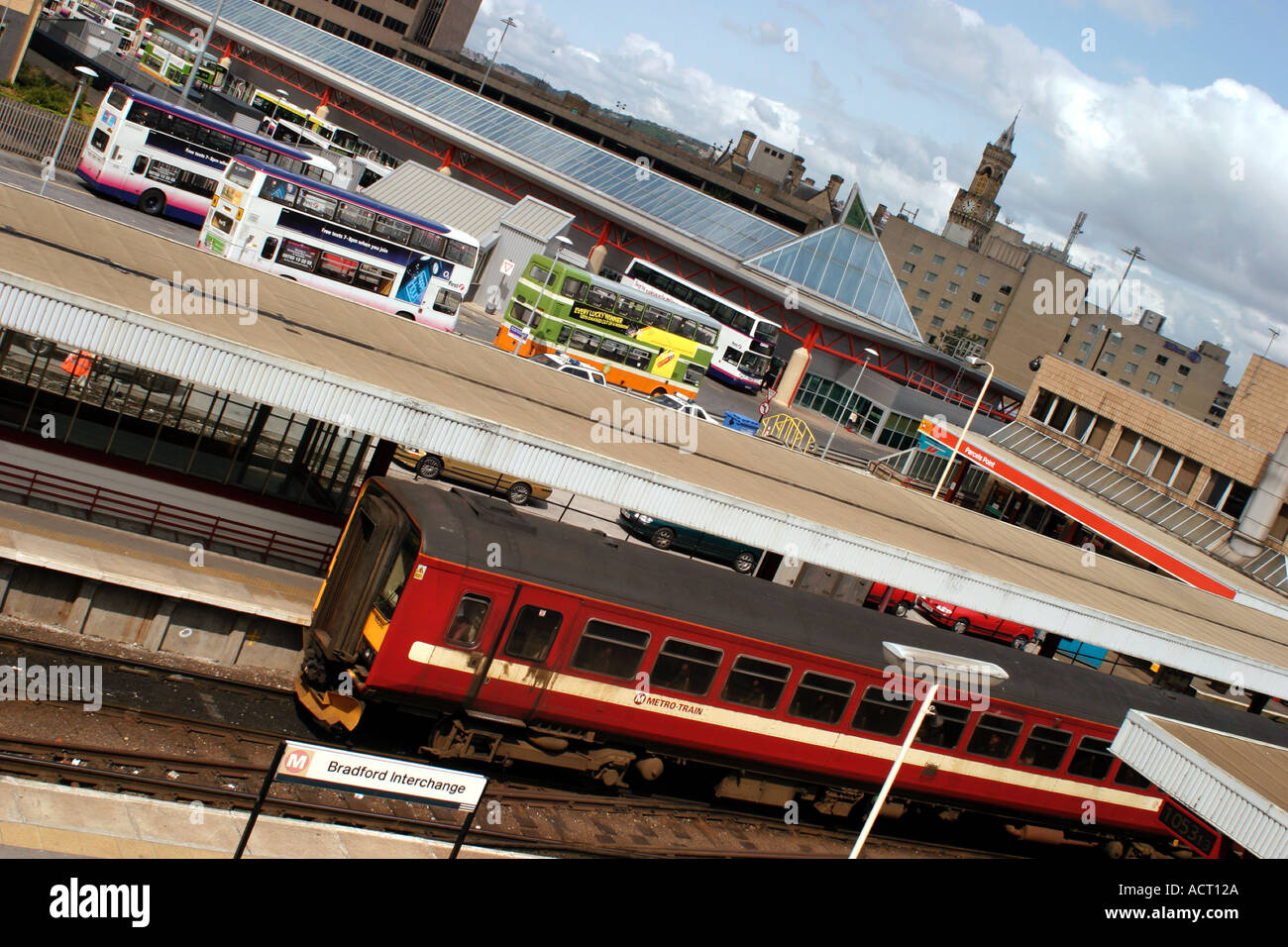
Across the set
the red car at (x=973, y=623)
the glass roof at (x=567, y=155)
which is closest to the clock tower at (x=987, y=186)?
the glass roof at (x=567, y=155)

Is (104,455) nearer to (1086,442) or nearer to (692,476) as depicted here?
(692,476)

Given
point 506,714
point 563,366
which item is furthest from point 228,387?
point 563,366

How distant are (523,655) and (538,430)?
14.9ft

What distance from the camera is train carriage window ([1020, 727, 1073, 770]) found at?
55.0ft

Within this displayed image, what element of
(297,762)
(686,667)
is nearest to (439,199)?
(686,667)

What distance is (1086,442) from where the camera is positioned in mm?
43844

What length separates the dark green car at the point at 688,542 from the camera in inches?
1150

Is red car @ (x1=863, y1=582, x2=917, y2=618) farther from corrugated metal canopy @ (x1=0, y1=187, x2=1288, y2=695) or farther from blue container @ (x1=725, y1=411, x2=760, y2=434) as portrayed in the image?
blue container @ (x1=725, y1=411, x2=760, y2=434)

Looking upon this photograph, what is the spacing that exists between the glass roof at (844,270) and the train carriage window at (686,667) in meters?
44.2

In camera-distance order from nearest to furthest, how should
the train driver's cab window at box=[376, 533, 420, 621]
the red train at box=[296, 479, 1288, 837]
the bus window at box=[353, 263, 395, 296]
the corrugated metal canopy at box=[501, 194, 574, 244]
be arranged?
1. the train driver's cab window at box=[376, 533, 420, 621]
2. the red train at box=[296, 479, 1288, 837]
3. the bus window at box=[353, 263, 395, 296]
4. the corrugated metal canopy at box=[501, 194, 574, 244]

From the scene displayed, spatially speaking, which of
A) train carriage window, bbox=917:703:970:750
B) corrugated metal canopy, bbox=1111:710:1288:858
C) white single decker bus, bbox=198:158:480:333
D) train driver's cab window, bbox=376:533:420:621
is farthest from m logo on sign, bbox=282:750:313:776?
white single decker bus, bbox=198:158:480:333

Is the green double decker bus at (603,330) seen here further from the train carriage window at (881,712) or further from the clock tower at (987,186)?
the clock tower at (987,186)

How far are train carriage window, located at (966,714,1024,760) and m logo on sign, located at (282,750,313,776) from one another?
10.6 m
